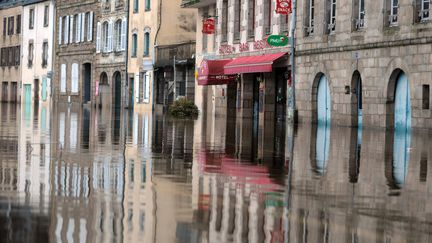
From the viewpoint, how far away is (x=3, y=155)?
15195 millimetres

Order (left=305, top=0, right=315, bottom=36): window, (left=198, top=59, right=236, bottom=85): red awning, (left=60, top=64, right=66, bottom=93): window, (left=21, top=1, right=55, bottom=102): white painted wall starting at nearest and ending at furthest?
(left=305, top=0, right=315, bottom=36): window, (left=198, top=59, right=236, bottom=85): red awning, (left=60, top=64, right=66, bottom=93): window, (left=21, top=1, right=55, bottom=102): white painted wall

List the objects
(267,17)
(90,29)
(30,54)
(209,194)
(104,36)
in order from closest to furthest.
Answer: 1. (209,194)
2. (267,17)
3. (104,36)
4. (90,29)
5. (30,54)

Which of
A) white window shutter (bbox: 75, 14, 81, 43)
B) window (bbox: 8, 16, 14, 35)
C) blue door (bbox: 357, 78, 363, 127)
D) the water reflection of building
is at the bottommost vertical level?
the water reflection of building

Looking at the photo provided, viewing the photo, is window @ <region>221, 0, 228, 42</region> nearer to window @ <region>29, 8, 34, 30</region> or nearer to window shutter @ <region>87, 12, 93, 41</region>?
window shutter @ <region>87, 12, 93, 41</region>

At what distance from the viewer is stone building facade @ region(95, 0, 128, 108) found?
2549 inches

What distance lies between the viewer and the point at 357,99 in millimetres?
32188

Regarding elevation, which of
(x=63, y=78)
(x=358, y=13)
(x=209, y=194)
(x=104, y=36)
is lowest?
(x=209, y=194)

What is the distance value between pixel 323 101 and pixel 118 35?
33.3 metres

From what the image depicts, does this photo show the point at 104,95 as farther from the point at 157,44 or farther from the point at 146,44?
the point at 157,44

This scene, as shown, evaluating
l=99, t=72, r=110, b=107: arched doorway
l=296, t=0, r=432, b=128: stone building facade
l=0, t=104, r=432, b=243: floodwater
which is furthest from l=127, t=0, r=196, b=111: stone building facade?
l=0, t=104, r=432, b=243: floodwater

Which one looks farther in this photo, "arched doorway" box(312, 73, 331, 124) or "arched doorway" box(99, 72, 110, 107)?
"arched doorway" box(99, 72, 110, 107)

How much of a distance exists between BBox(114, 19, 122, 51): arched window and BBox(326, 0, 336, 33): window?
32.6 metres

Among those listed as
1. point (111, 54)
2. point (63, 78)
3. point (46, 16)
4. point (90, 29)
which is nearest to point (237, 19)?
point (111, 54)

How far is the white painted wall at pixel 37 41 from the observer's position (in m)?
78.4
